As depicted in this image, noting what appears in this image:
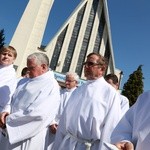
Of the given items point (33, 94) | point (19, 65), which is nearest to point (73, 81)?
point (33, 94)

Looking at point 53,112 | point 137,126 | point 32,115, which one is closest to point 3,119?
point 32,115

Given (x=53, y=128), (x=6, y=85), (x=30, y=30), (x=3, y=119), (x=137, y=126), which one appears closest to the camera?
(x=137, y=126)

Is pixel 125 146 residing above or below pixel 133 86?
below

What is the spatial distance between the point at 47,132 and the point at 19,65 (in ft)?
84.2

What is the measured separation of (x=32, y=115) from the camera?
13.1ft

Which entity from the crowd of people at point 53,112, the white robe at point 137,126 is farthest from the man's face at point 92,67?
the white robe at point 137,126

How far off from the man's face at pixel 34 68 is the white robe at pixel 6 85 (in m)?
0.57

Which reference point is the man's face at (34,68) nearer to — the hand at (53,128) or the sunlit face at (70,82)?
the hand at (53,128)

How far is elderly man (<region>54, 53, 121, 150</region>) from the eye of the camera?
3865mm

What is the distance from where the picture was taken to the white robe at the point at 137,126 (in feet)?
7.70

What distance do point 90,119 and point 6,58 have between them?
1.85 m

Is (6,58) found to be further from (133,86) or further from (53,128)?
(133,86)

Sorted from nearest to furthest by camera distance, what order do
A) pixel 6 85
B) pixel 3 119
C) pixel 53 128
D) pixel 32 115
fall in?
pixel 32 115 < pixel 3 119 < pixel 53 128 < pixel 6 85

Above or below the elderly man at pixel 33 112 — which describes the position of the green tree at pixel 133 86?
above
